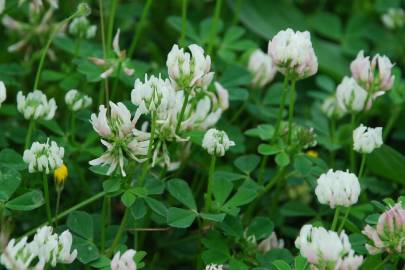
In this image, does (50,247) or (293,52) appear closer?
(50,247)

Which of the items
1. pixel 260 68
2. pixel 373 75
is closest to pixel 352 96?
pixel 373 75

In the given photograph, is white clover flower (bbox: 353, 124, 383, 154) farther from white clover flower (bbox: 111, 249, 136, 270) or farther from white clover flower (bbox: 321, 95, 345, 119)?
white clover flower (bbox: 111, 249, 136, 270)

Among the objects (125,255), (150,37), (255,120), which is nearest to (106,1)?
(150,37)

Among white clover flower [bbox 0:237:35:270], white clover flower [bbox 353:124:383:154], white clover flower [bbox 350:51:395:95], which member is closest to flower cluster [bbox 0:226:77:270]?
white clover flower [bbox 0:237:35:270]

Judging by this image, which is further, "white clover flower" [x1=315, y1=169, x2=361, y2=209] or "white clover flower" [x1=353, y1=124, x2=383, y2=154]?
"white clover flower" [x1=353, y1=124, x2=383, y2=154]

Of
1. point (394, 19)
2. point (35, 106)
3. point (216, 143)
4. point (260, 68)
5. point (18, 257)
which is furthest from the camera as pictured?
point (394, 19)

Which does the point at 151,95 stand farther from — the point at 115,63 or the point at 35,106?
the point at 115,63
